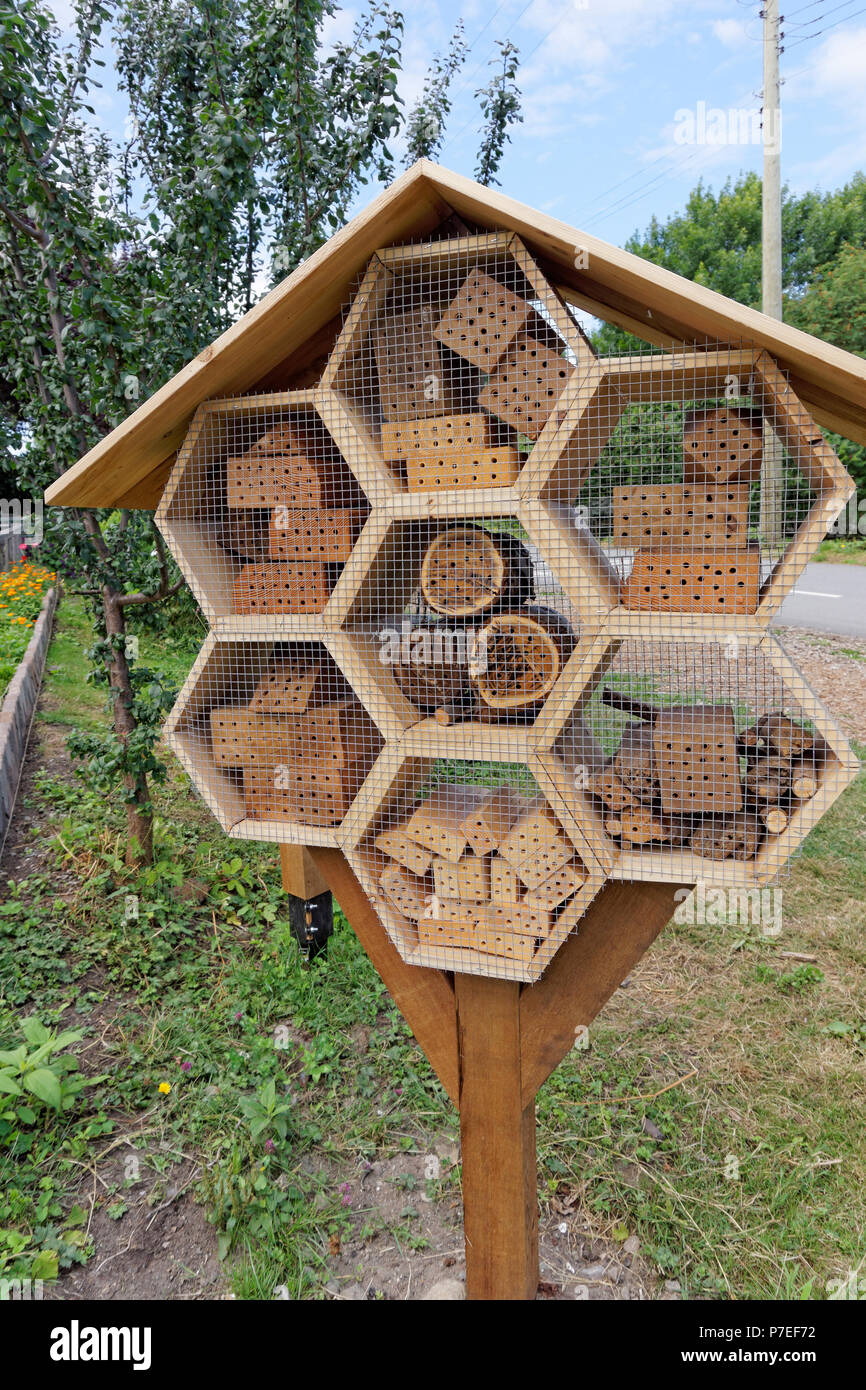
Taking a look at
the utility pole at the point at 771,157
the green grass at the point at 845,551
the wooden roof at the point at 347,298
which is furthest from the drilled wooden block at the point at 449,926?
the green grass at the point at 845,551

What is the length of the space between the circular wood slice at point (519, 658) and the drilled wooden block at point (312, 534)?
377 mm

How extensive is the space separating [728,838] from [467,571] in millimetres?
697

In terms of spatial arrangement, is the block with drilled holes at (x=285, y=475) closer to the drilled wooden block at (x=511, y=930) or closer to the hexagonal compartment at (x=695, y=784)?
the hexagonal compartment at (x=695, y=784)

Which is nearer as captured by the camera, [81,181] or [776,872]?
[776,872]

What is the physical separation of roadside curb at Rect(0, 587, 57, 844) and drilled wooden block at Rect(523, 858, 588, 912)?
11.0ft

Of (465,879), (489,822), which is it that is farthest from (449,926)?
(489,822)

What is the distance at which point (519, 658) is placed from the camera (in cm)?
153

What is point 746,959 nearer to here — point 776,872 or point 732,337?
point 776,872

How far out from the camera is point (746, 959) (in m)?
3.72

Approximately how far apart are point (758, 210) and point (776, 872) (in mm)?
33053

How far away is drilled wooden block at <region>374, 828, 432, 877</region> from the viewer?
1.64 m

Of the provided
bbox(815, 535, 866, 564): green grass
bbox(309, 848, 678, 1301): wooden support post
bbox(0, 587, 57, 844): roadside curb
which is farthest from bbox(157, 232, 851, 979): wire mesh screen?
bbox(815, 535, 866, 564): green grass

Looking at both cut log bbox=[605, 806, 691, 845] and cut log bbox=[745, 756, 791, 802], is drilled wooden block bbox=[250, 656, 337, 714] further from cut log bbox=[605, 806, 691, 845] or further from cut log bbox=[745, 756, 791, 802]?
cut log bbox=[745, 756, 791, 802]
